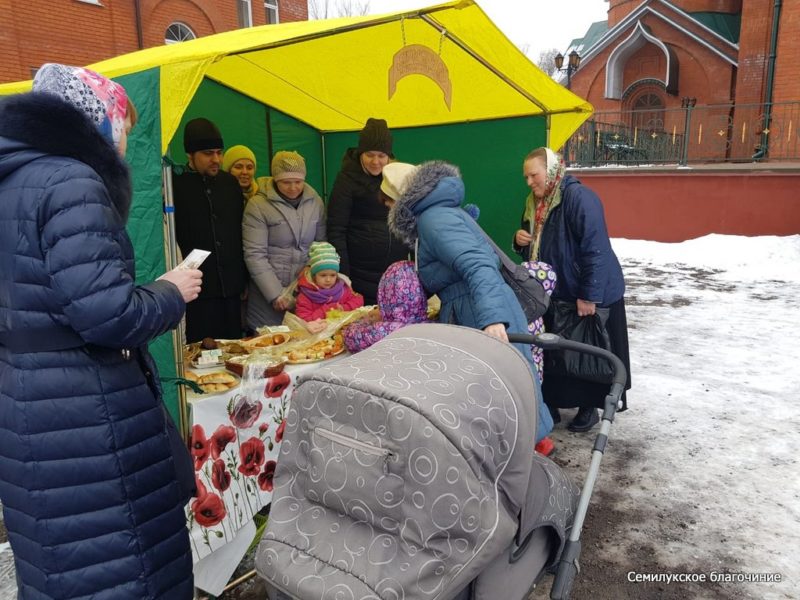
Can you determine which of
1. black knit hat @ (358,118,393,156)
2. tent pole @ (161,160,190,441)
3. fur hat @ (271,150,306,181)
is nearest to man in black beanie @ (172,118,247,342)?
fur hat @ (271,150,306,181)

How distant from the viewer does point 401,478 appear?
1351 millimetres

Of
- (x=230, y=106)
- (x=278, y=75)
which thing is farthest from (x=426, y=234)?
(x=230, y=106)

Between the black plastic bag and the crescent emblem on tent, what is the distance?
5.75ft

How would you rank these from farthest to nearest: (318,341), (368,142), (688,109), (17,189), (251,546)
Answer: (688,109) → (368,142) → (318,341) → (251,546) → (17,189)

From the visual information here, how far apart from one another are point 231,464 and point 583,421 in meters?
2.64

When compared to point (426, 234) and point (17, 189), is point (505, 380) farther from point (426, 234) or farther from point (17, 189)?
point (17, 189)

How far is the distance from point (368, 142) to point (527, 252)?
143cm

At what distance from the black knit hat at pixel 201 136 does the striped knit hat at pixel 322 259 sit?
0.92 m

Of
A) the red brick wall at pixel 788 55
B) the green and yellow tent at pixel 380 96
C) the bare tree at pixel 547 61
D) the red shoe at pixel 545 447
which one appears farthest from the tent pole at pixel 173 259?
the bare tree at pixel 547 61

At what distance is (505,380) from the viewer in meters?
1.58

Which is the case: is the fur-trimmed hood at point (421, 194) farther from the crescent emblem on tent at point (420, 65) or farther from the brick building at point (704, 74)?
the brick building at point (704, 74)

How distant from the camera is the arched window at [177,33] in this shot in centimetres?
1436

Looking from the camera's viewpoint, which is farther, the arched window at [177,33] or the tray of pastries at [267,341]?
the arched window at [177,33]

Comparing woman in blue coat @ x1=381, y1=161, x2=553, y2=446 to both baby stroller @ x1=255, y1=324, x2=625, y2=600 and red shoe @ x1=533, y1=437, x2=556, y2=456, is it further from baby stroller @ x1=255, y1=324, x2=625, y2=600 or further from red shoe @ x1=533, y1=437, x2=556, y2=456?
red shoe @ x1=533, y1=437, x2=556, y2=456
